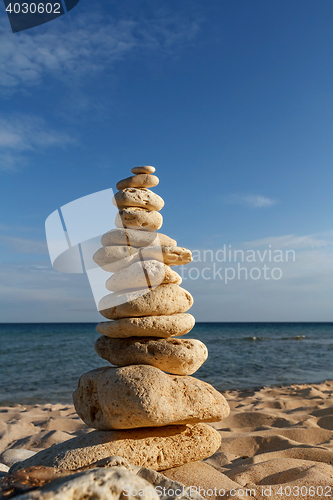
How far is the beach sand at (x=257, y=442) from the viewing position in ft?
11.2

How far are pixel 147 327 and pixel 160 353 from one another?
0.35 metres

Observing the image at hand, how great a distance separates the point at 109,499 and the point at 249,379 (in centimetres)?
1124

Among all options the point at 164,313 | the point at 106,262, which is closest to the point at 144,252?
the point at 106,262

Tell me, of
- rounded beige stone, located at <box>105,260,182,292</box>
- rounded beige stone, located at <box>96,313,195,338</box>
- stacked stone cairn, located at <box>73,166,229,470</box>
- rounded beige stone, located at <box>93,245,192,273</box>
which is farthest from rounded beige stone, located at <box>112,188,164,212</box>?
rounded beige stone, located at <box>96,313,195,338</box>

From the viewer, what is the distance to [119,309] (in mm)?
4500

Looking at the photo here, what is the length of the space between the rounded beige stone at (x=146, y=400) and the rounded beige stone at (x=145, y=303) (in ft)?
2.27

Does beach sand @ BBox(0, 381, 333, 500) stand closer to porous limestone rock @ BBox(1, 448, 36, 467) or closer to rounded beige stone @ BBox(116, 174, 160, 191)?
porous limestone rock @ BBox(1, 448, 36, 467)

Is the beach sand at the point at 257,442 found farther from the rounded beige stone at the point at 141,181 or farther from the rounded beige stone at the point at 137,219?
the rounded beige stone at the point at 141,181

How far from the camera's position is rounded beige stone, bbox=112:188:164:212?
506 cm

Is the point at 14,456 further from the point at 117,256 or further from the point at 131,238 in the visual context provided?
the point at 131,238

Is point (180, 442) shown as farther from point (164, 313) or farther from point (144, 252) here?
point (144, 252)

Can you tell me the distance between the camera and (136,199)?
200 inches

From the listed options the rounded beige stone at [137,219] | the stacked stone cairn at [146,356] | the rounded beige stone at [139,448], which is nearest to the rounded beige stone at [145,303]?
the stacked stone cairn at [146,356]

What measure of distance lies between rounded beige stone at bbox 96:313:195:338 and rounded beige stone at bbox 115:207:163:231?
132 centimetres
